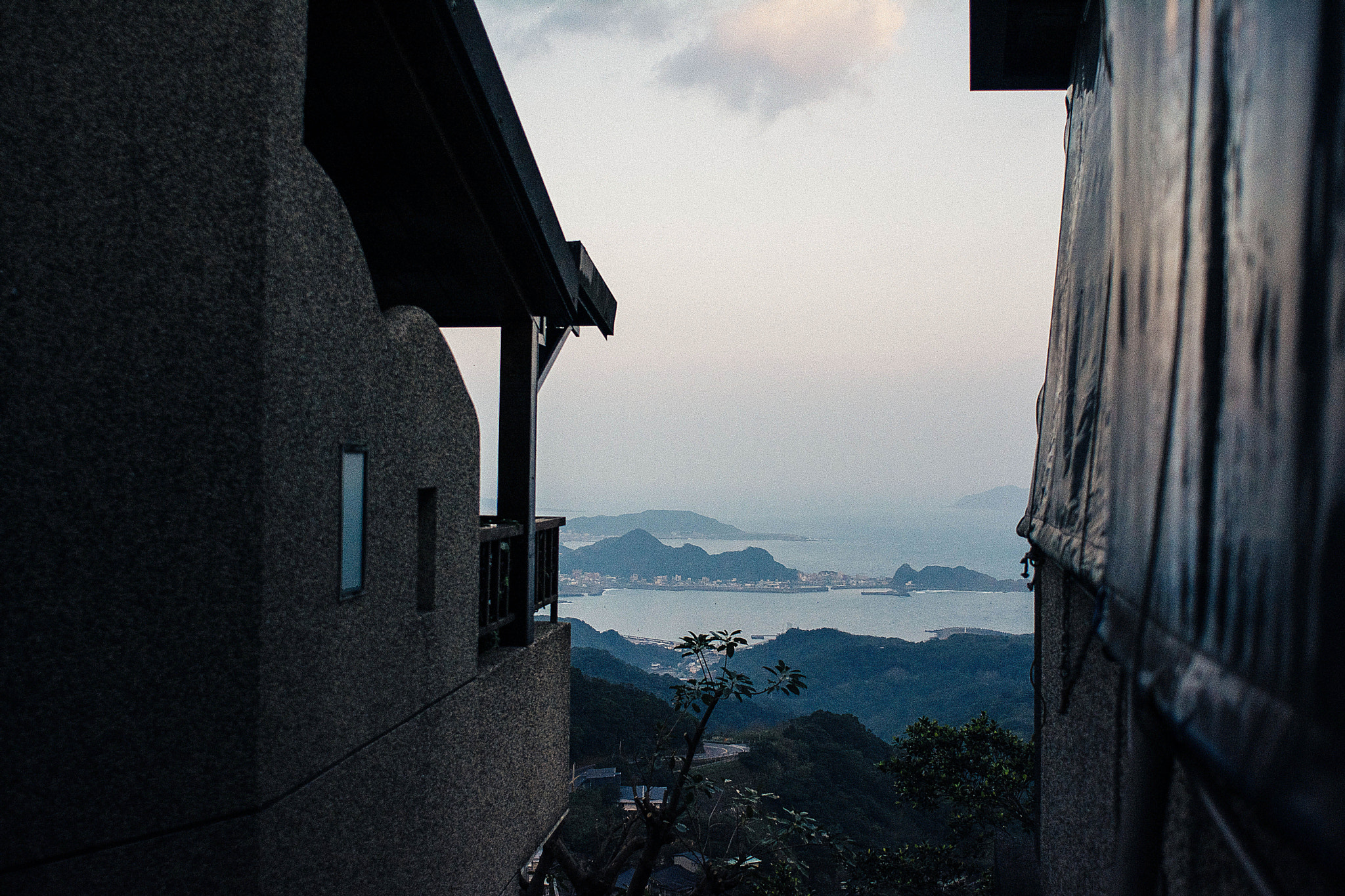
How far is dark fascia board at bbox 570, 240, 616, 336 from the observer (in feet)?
16.0

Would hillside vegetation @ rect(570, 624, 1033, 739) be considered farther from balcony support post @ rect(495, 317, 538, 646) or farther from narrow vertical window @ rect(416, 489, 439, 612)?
narrow vertical window @ rect(416, 489, 439, 612)

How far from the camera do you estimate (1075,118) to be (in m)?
3.75

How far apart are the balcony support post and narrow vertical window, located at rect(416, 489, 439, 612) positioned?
1.36 m

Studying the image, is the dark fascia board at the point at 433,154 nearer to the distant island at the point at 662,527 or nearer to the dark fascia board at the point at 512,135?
the dark fascia board at the point at 512,135

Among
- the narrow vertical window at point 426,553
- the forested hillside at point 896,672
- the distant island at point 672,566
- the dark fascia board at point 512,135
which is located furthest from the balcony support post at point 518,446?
the distant island at point 672,566

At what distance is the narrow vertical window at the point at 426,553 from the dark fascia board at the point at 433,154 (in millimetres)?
1620

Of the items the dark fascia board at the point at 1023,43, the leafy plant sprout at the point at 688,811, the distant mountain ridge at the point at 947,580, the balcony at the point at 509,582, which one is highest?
the dark fascia board at the point at 1023,43

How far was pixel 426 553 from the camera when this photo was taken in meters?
3.37

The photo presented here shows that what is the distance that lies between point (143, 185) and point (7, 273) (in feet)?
1.28

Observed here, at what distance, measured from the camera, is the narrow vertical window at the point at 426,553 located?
3354mm

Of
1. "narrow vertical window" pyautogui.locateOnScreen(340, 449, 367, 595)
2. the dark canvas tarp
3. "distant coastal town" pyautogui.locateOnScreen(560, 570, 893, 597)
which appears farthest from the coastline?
the dark canvas tarp

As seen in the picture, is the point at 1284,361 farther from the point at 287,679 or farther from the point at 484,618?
the point at 484,618

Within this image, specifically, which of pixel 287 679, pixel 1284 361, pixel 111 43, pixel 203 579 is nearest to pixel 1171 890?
pixel 1284 361

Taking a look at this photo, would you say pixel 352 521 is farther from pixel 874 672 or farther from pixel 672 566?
pixel 672 566
